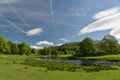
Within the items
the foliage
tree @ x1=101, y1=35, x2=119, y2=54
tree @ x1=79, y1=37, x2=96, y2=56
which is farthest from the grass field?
tree @ x1=101, y1=35, x2=119, y2=54

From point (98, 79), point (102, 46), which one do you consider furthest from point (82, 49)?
point (98, 79)

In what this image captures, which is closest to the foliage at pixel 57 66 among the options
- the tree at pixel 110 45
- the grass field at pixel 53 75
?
the grass field at pixel 53 75

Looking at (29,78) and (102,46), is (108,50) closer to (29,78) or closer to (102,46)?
(102,46)

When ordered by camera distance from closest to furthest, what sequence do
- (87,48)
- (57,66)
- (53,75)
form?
(53,75)
(57,66)
(87,48)

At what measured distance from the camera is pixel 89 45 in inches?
5832

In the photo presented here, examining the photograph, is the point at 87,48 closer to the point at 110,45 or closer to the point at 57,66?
the point at 110,45

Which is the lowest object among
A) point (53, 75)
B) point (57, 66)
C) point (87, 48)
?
point (53, 75)

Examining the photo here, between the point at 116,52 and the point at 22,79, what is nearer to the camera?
the point at 22,79

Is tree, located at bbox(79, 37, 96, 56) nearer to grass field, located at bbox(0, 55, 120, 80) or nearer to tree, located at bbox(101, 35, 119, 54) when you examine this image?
tree, located at bbox(101, 35, 119, 54)

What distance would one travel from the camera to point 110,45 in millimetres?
151000

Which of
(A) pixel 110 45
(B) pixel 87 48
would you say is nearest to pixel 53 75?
(B) pixel 87 48

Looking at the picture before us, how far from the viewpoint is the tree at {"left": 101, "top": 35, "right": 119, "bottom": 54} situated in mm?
146625

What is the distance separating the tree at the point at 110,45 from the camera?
14662cm

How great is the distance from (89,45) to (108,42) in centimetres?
1622
